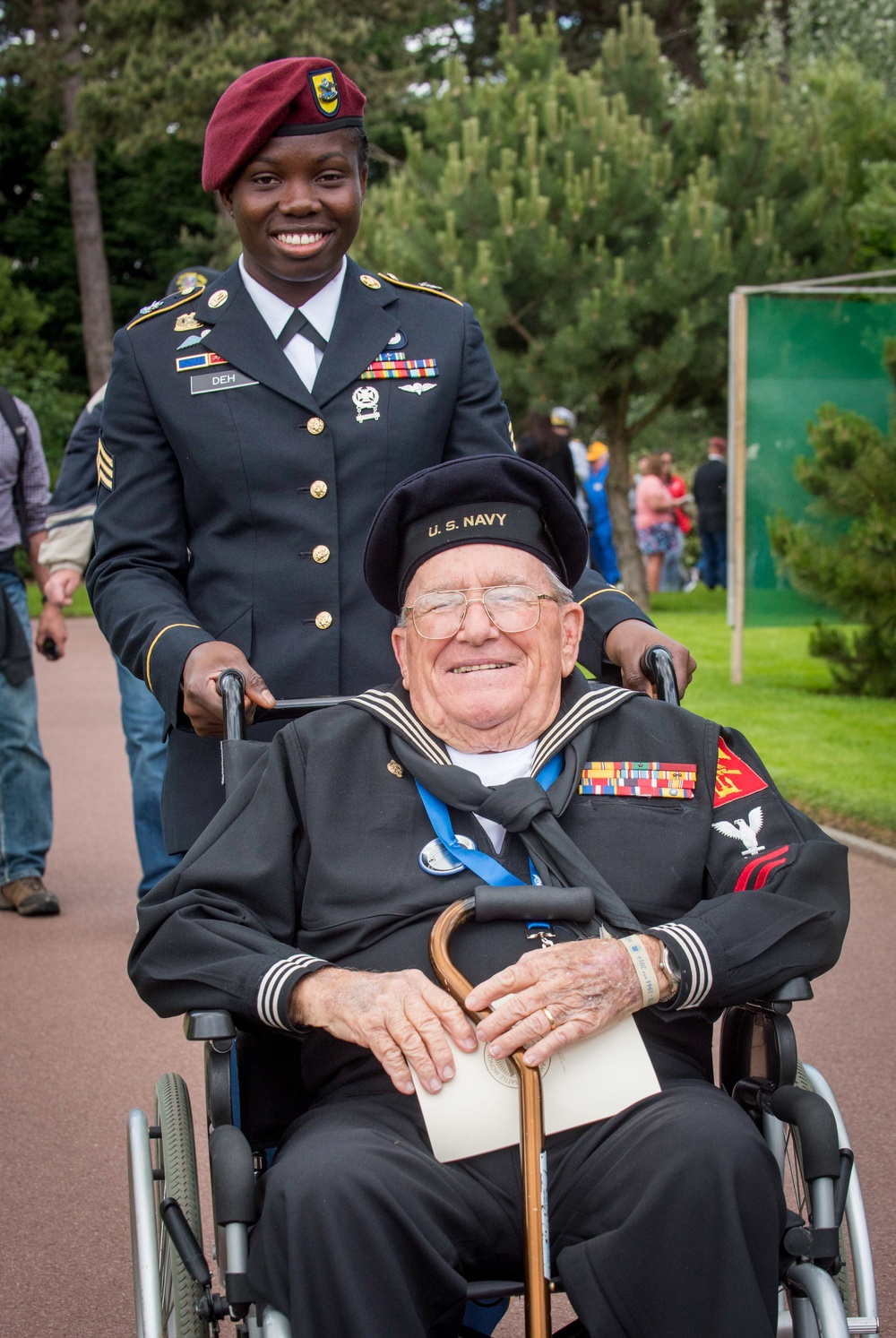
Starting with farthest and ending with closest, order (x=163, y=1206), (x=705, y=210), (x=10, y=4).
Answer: (x=10, y=4) → (x=705, y=210) → (x=163, y=1206)

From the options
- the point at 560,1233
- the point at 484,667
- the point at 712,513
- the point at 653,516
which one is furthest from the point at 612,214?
the point at 560,1233

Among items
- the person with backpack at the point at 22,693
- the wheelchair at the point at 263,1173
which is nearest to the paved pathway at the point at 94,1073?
the person with backpack at the point at 22,693

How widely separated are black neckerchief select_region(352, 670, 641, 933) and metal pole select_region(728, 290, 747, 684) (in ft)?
28.4

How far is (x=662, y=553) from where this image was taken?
2234 cm

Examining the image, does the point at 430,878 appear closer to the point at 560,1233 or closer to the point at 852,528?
the point at 560,1233

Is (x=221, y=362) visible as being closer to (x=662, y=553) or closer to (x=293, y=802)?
(x=293, y=802)

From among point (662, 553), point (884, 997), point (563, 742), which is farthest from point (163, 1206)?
point (662, 553)

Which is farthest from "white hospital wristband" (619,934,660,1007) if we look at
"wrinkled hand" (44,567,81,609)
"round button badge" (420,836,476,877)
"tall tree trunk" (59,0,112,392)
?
"tall tree trunk" (59,0,112,392)

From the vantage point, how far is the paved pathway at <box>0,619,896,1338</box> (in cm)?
353

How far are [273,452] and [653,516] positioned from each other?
19.1 metres

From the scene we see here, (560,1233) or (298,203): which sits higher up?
(298,203)

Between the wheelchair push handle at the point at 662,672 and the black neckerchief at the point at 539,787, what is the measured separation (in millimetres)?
136

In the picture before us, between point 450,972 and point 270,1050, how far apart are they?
439 mm

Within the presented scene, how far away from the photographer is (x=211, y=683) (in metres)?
2.80
